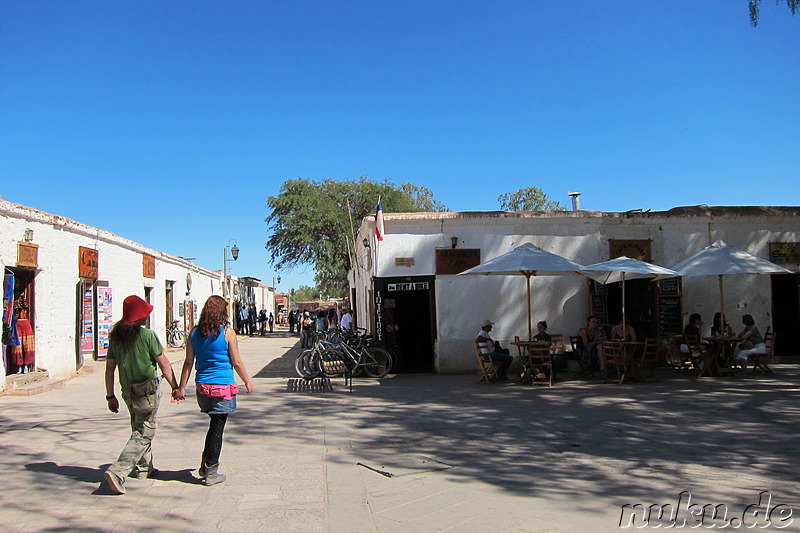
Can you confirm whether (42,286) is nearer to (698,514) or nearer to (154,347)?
(154,347)

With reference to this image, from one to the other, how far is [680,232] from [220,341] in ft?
39.6

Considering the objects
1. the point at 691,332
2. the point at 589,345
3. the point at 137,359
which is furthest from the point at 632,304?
the point at 137,359

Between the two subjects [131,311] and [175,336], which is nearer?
[131,311]

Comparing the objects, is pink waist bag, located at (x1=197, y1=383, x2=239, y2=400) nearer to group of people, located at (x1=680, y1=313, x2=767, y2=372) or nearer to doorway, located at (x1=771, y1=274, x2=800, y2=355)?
group of people, located at (x1=680, y1=313, x2=767, y2=372)

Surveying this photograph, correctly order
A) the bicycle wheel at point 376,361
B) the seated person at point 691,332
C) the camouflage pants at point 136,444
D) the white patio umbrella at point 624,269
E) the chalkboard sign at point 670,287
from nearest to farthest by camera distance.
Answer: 1. the camouflage pants at point 136,444
2. the white patio umbrella at point 624,269
3. the seated person at point 691,332
4. the bicycle wheel at point 376,361
5. the chalkboard sign at point 670,287

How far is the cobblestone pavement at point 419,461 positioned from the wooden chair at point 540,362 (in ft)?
3.22

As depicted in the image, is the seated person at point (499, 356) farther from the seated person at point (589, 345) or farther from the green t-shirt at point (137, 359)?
the green t-shirt at point (137, 359)

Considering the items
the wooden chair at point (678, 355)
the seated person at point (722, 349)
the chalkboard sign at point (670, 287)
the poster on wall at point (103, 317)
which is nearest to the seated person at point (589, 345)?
the wooden chair at point (678, 355)

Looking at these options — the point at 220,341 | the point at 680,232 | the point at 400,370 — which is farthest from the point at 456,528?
the point at 680,232

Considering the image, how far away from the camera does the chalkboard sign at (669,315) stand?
14.0 m

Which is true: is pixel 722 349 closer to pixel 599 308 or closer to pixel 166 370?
pixel 599 308

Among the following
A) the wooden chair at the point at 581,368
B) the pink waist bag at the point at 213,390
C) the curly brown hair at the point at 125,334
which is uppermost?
the curly brown hair at the point at 125,334

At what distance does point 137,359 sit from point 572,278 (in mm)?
10606

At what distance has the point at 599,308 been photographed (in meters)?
13.8
